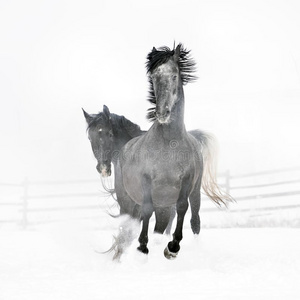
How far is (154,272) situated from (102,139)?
2.14 meters

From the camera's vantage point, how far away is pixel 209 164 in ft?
25.6

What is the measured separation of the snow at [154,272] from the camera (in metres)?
4.54

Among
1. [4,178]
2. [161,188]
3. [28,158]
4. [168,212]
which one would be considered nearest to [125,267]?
[168,212]

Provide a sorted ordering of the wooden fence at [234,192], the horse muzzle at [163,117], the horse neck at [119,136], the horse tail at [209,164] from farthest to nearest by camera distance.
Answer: the wooden fence at [234,192] < the horse tail at [209,164] < the horse neck at [119,136] < the horse muzzle at [163,117]

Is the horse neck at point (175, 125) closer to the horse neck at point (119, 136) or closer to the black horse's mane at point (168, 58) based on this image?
the black horse's mane at point (168, 58)

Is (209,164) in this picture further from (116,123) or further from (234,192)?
(234,192)

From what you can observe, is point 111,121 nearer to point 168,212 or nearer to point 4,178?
point 168,212

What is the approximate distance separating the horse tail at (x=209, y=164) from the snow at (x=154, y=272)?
918 mm

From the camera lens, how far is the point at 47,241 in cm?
884

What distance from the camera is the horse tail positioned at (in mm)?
7438

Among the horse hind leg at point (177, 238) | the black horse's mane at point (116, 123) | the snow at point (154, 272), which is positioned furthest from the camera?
the black horse's mane at point (116, 123)

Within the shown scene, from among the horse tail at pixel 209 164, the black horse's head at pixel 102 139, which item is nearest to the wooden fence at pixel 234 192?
the horse tail at pixel 209 164

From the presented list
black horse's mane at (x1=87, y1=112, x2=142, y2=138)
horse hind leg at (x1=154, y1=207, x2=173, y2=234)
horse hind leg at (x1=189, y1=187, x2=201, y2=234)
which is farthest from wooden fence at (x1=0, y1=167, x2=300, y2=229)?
horse hind leg at (x1=154, y1=207, x2=173, y2=234)

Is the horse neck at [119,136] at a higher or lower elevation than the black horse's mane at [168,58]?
lower
